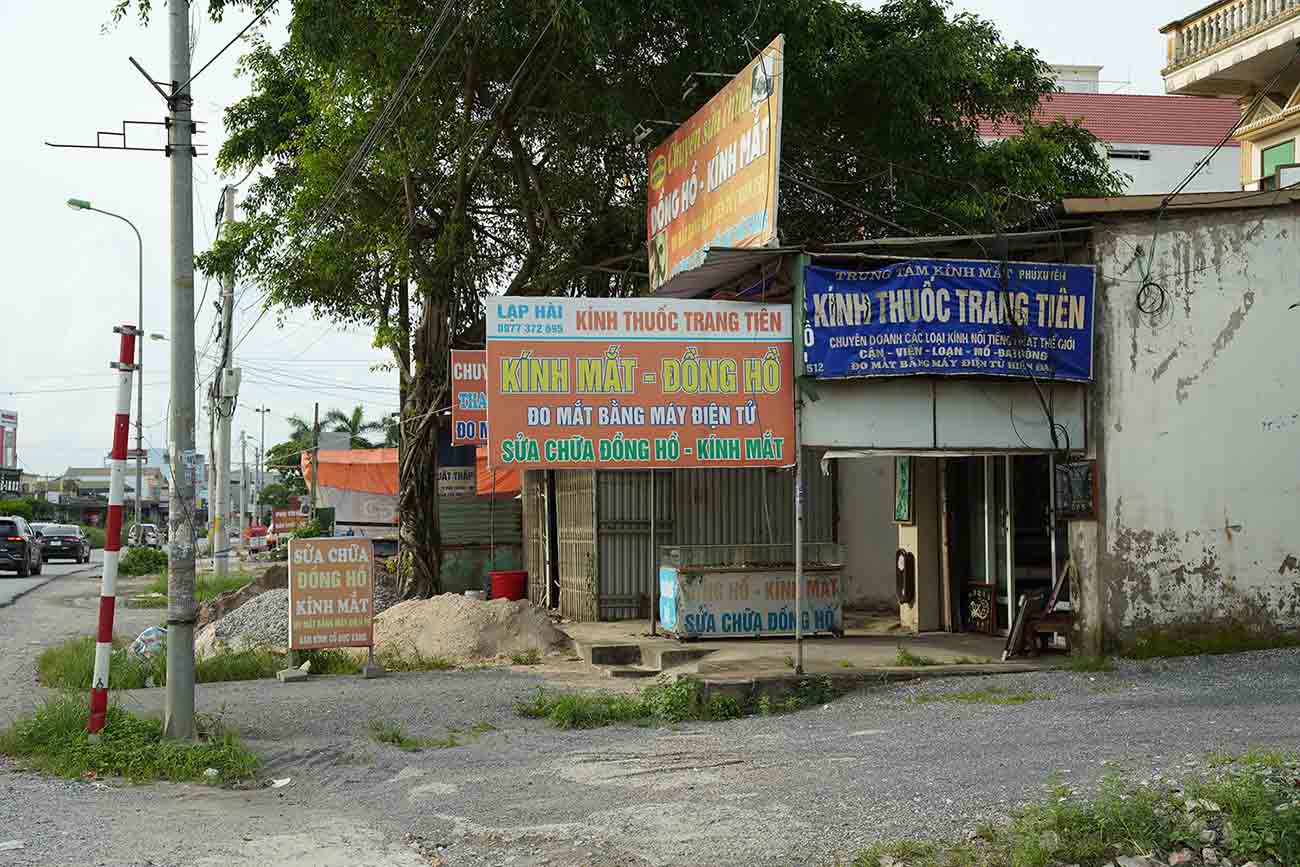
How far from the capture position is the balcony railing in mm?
21234

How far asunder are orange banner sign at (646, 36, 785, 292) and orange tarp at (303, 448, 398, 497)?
1480 centimetres

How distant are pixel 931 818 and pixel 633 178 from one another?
15999 mm

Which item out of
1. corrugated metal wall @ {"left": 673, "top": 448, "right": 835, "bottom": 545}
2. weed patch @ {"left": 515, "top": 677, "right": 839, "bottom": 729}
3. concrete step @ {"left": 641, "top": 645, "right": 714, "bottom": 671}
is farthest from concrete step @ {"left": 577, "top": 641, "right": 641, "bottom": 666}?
corrugated metal wall @ {"left": 673, "top": 448, "right": 835, "bottom": 545}

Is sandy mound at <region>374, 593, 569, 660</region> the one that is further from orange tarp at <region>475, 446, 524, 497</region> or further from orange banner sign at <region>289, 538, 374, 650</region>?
orange tarp at <region>475, 446, 524, 497</region>

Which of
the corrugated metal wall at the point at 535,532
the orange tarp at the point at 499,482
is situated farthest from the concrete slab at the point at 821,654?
the orange tarp at the point at 499,482

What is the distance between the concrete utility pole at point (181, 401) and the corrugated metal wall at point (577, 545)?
341 inches

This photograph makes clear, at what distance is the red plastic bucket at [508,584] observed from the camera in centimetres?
2225

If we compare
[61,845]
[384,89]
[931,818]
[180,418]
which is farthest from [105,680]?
[384,89]

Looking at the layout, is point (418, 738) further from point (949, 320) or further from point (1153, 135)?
point (1153, 135)

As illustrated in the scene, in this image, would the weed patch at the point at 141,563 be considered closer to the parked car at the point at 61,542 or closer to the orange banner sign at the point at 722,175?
the parked car at the point at 61,542

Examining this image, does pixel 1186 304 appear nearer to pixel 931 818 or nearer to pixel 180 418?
pixel 931 818

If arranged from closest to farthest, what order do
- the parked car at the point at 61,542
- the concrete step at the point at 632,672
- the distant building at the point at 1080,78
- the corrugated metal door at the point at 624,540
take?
1. the concrete step at the point at 632,672
2. the corrugated metal door at the point at 624,540
3. the parked car at the point at 61,542
4. the distant building at the point at 1080,78

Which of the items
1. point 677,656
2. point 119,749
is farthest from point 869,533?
point 119,749

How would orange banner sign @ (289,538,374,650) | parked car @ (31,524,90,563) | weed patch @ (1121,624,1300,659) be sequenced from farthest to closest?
parked car @ (31,524,90,563) < orange banner sign @ (289,538,374,650) < weed patch @ (1121,624,1300,659)
